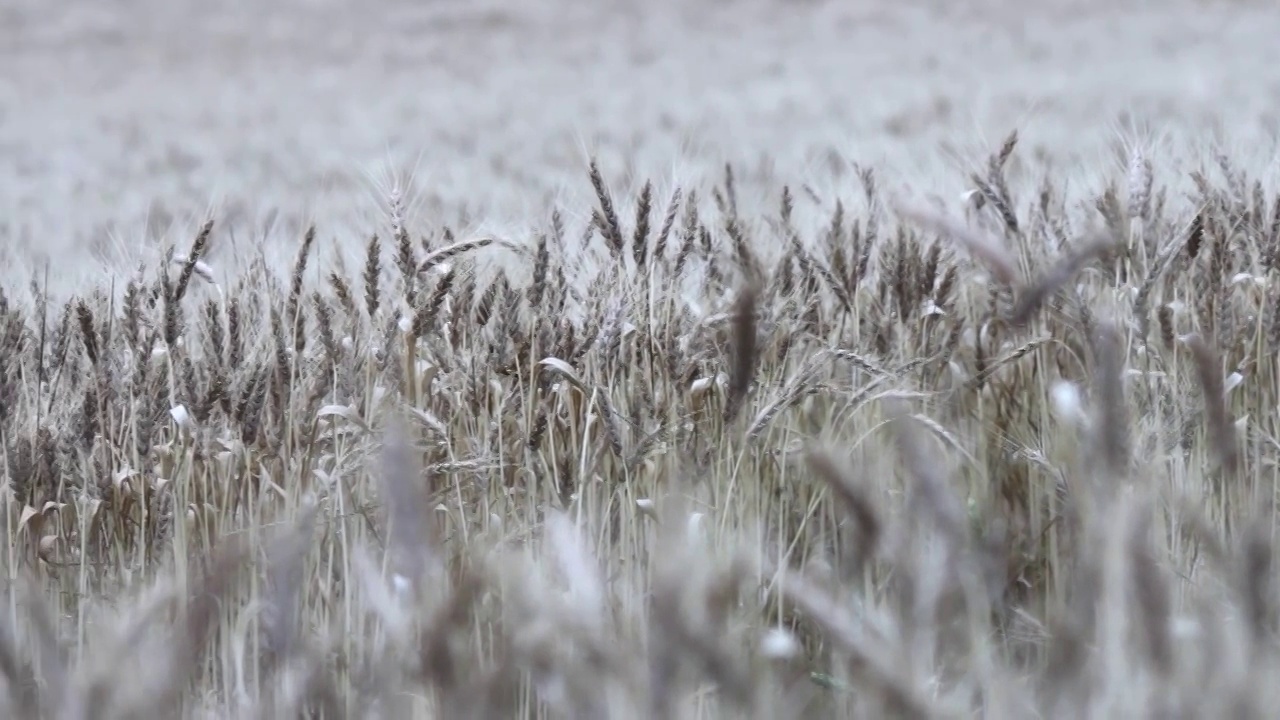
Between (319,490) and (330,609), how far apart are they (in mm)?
198

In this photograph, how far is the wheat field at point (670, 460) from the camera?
0.84 metres

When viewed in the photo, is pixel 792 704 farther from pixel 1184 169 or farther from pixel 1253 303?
pixel 1184 169

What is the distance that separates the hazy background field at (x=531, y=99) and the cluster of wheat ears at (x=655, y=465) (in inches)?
7.6

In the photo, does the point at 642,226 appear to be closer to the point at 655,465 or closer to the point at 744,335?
the point at 655,465

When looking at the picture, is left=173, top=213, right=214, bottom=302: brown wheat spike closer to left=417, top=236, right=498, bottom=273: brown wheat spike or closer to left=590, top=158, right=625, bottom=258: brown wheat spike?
left=417, top=236, right=498, bottom=273: brown wheat spike

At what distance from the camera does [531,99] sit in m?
9.92

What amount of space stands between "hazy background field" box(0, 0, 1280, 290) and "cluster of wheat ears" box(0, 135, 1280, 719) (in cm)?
19

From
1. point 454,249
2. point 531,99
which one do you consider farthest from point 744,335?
point 531,99

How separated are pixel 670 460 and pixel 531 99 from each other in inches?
341

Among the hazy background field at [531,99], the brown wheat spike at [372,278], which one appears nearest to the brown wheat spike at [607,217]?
the hazy background field at [531,99]

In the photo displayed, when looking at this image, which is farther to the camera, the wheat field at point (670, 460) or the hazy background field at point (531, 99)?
the hazy background field at point (531, 99)

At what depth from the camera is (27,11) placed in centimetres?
1691

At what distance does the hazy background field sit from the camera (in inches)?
168

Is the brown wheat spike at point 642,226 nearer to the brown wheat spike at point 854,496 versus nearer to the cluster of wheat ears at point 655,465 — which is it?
the cluster of wheat ears at point 655,465
